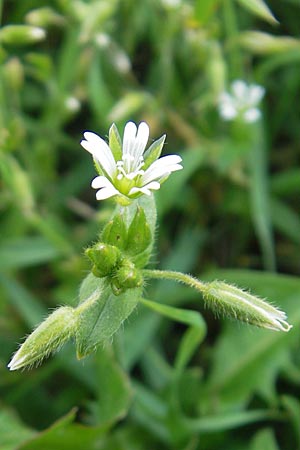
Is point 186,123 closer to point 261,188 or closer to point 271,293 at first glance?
point 261,188

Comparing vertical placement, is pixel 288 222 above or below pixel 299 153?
below

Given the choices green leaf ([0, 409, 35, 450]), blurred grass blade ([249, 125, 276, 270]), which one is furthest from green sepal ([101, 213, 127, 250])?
blurred grass blade ([249, 125, 276, 270])

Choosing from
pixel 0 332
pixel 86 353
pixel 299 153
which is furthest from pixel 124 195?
pixel 299 153

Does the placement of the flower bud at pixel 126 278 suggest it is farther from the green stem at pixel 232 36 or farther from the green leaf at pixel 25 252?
the green stem at pixel 232 36

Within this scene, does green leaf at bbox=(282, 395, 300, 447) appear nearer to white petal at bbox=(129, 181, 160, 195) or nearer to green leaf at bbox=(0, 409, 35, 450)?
green leaf at bbox=(0, 409, 35, 450)

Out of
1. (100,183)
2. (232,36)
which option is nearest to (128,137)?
(100,183)
